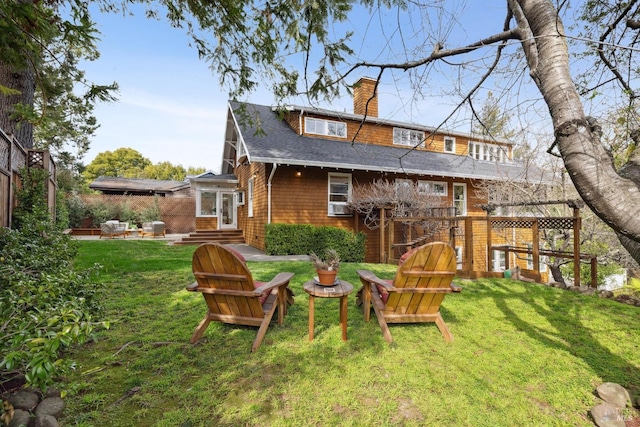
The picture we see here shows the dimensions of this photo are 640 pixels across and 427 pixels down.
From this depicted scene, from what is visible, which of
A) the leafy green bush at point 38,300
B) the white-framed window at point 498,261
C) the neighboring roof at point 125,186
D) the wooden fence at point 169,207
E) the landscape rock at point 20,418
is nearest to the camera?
the leafy green bush at point 38,300

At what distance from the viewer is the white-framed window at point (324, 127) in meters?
12.6

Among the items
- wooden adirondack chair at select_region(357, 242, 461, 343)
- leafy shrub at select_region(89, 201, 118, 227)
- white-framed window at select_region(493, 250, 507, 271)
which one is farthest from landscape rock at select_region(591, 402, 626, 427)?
leafy shrub at select_region(89, 201, 118, 227)

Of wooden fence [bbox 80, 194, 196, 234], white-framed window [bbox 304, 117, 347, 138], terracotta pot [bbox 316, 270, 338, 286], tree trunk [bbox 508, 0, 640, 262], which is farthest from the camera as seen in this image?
wooden fence [bbox 80, 194, 196, 234]

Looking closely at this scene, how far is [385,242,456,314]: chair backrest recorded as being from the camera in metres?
2.97

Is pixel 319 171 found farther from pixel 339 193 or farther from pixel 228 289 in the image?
pixel 228 289

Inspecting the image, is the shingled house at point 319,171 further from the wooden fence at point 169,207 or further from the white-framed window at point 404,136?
the wooden fence at point 169,207

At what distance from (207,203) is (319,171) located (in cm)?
659

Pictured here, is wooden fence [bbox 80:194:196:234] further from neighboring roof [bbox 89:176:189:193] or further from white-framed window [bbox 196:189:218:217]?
white-framed window [bbox 196:189:218:217]

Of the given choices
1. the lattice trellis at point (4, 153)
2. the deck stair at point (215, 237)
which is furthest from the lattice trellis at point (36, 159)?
the deck stair at point (215, 237)

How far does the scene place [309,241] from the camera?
9.30m

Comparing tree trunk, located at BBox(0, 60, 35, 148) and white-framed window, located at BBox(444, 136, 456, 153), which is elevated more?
white-framed window, located at BBox(444, 136, 456, 153)

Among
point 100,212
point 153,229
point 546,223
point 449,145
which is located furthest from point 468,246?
point 100,212

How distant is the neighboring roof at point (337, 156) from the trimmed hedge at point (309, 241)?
221cm

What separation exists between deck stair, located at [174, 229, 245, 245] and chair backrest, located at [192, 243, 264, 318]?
32.9 ft
